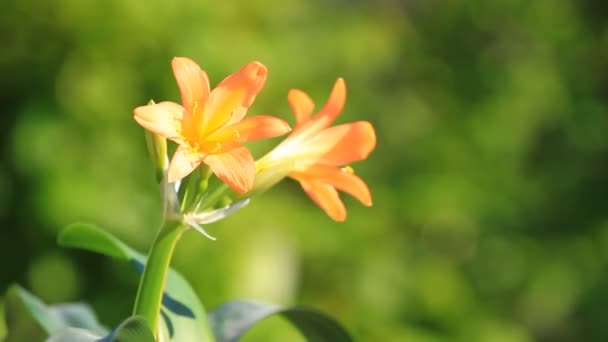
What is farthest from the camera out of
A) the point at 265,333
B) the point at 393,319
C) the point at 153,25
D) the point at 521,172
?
the point at 521,172

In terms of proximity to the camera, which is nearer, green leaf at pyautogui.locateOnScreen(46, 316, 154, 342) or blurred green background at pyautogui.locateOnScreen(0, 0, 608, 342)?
green leaf at pyautogui.locateOnScreen(46, 316, 154, 342)

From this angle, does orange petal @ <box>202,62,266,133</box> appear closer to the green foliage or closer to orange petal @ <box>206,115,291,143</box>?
orange petal @ <box>206,115,291,143</box>

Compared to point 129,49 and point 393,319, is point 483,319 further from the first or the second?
point 129,49

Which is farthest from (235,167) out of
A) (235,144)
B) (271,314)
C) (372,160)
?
(372,160)

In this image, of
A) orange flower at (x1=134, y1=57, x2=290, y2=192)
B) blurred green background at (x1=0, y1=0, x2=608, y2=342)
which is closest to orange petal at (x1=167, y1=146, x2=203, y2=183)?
orange flower at (x1=134, y1=57, x2=290, y2=192)

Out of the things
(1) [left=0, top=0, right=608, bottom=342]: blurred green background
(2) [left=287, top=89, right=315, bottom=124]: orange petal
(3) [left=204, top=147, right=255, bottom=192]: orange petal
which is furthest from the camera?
(1) [left=0, top=0, right=608, bottom=342]: blurred green background

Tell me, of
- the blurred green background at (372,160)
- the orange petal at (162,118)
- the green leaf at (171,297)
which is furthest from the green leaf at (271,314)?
the blurred green background at (372,160)

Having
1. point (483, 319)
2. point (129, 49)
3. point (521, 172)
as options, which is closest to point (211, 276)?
point (129, 49)

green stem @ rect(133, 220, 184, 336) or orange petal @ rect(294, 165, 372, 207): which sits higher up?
orange petal @ rect(294, 165, 372, 207)

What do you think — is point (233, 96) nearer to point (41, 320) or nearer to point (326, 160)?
point (326, 160)
